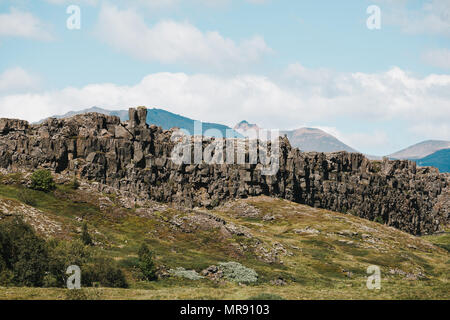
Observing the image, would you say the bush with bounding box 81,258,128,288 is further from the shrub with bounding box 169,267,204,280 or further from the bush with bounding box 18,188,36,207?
the bush with bounding box 18,188,36,207

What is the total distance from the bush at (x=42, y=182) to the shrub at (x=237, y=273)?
50.0 meters

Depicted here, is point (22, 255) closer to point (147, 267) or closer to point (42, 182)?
point (147, 267)

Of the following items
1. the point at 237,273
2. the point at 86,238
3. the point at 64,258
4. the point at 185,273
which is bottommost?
the point at 237,273

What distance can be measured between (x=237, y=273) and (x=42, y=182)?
5529cm

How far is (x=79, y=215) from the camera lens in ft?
275

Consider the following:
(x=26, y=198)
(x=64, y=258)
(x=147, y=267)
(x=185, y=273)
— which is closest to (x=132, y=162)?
(x=26, y=198)

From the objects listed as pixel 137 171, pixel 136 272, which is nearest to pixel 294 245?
pixel 136 272

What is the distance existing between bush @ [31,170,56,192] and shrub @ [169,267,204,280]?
155 ft

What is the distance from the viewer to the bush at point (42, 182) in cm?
9262

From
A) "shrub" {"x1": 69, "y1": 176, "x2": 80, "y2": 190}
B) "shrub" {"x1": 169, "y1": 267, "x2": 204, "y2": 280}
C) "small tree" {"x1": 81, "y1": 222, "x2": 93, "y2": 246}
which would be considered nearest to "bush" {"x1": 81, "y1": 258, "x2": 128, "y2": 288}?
"shrub" {"x1": 169, "y1": 267, "x2": 204, "y2": 280}

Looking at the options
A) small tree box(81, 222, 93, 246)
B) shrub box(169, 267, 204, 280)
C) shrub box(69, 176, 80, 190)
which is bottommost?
shrub box(169, 267, 204, 280)

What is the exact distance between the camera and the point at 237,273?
208ft

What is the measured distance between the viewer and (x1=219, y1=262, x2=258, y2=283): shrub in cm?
6131
